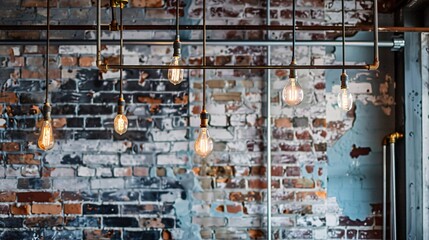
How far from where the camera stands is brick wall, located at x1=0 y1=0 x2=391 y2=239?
2.59 metres

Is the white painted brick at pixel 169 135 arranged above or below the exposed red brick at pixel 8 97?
below

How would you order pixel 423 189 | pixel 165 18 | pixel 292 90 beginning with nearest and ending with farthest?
pixel 292 90
pixel 423 189
pixel 165 18

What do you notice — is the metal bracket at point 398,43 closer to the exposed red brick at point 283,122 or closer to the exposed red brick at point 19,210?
the exposed red brick at point 283,122

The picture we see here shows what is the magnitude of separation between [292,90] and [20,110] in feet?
5.12

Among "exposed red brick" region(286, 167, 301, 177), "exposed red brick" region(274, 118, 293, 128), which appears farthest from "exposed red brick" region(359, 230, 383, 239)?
"exposed red brick" region(274, 118, 293, 128)

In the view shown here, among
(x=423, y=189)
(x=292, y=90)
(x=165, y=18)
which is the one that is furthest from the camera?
(x=165, y=18)

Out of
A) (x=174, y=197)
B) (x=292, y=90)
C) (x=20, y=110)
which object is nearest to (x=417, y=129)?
(x=292, y=90)

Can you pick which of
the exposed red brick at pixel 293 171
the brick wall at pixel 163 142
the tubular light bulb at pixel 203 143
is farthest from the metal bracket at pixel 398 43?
the tubular light bulb at pixel 203 143

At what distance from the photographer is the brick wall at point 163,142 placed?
2.59 meters

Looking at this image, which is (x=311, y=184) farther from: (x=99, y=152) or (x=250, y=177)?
(x=99, y=152)

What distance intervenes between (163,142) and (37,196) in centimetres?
71

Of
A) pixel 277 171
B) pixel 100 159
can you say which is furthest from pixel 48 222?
pixel 277 171

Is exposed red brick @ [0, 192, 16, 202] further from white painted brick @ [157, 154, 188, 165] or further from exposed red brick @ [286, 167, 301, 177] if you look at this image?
exposed red brick @ [286, 167, 301, 177]

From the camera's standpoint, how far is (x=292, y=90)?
1.72 m
